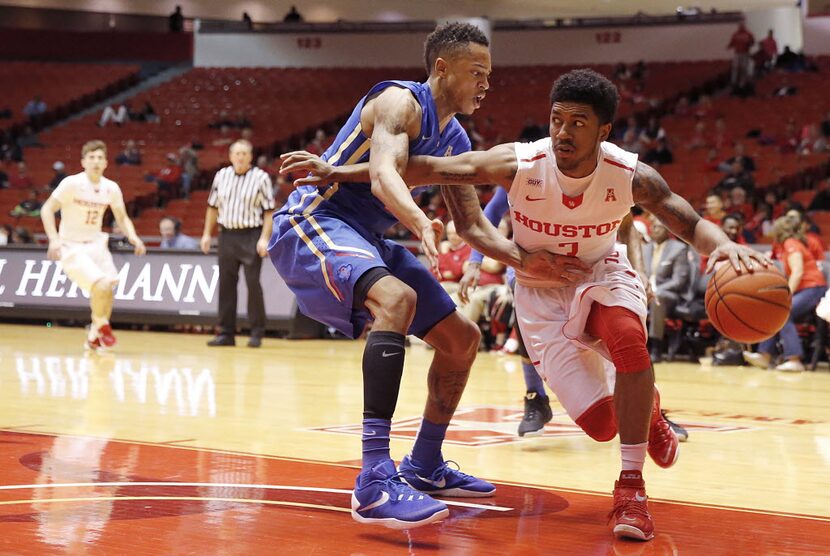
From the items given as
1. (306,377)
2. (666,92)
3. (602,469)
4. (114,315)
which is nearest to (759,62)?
(666,92)

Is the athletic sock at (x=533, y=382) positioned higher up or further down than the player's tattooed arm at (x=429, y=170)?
further down

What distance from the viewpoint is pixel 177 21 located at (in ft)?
88.5

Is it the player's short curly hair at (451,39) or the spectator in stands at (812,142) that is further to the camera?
the spectator in stands at (812,142)

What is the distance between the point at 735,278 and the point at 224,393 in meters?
4.53

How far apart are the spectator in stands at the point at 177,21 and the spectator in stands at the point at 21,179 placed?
22.7ft

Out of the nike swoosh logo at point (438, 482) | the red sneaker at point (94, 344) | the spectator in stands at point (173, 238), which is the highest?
the spectator in stands at point (173, 238)

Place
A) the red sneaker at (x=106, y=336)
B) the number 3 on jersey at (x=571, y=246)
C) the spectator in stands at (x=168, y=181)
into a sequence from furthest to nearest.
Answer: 1. the spectator in stands at (x=168, y=181)
2. the red sneaker at (x=106, y=336)
3. the number 3 on jersey at (x=571, y=246)

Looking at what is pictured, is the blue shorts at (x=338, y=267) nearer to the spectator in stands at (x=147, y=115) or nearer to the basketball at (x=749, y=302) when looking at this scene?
the basketball at (x=749, y=302)

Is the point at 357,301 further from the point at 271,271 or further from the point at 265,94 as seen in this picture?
the point at 265,94

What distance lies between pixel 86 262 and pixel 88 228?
1.07 ft

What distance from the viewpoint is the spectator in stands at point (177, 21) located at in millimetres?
26766

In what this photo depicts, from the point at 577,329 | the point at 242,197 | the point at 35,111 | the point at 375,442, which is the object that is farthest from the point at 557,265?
the point at 35,111

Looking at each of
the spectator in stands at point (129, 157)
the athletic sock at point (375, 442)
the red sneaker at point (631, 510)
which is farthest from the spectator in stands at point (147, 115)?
the red sneaker at point (631, 510)

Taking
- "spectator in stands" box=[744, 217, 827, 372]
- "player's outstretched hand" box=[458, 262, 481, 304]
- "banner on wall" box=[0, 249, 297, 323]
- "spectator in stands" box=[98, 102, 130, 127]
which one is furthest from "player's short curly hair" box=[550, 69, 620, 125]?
"spectator in stands" box=[98, 102, 130, 127]
